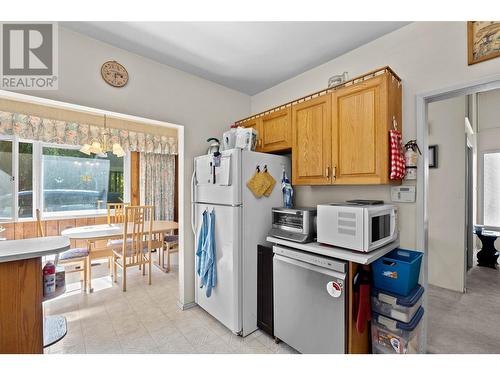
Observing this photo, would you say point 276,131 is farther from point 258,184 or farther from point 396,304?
point 396,304

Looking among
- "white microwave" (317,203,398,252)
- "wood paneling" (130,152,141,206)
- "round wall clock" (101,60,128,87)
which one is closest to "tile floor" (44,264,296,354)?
"white microwave" (317,203,398,252)

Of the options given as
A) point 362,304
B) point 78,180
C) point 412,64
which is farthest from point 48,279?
point 78,180

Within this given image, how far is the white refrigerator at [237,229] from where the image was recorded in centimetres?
196

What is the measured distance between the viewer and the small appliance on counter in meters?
1.76

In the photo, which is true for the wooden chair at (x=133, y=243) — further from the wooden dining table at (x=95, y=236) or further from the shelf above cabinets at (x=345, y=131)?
the shelf above cabinets at (x=345, y=131)

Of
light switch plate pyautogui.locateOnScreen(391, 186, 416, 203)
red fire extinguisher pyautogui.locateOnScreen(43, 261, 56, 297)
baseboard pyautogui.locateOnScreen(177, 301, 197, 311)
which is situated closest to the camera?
red fire extinguisher pyautogui.locateOnScreen(43, 261, 56, 297)

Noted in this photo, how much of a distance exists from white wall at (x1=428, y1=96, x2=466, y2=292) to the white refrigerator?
7.59 feet

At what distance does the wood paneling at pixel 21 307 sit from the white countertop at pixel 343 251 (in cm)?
151

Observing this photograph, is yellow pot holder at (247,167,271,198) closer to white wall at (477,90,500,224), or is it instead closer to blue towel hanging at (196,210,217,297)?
blue towel hanging at (196,210,217,297)

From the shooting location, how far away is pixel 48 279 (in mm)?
1255

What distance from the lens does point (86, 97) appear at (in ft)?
6.09

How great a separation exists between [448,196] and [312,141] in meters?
2.22

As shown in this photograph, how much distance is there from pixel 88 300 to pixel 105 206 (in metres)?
2.14
